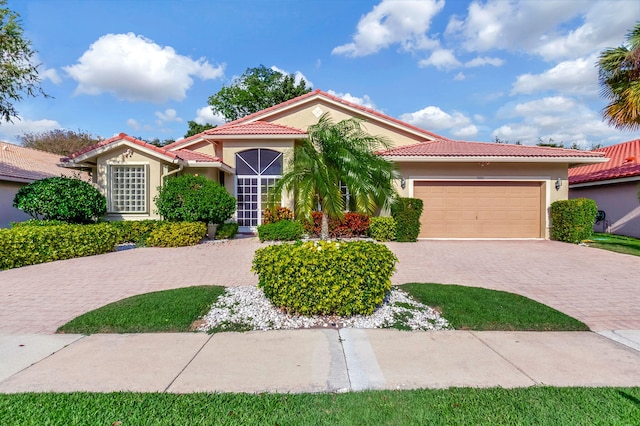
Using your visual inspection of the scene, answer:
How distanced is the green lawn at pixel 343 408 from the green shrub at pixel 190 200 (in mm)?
9444

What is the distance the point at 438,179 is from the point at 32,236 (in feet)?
46.2

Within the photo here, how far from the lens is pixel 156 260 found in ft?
32.0

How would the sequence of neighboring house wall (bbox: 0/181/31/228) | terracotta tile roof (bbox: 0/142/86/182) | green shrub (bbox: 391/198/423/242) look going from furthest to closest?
1. terracotta tile roof (bbox: 0/142/86/182)
2. neighboring house wall (bbox: 0/181/31/228)
3. green shrub (bbox: 391/198/423/242)

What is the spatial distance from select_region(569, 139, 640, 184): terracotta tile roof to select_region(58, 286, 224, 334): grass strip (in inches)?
772

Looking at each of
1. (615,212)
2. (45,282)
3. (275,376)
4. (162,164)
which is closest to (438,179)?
(615,212)

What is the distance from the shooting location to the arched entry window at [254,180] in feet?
49.1

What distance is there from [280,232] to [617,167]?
18.5 meters

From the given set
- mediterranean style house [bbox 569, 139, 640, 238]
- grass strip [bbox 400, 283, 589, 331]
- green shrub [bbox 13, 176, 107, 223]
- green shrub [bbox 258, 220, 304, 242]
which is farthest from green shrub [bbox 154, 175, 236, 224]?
mediterranean style house [bbox 569, 139, 640, 238]

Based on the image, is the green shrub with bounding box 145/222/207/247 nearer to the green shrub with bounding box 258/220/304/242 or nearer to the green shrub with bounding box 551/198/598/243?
the green shrub with bounding box 258/220/304/242

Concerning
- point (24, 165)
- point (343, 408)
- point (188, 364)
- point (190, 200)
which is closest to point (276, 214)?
point (190, 200)

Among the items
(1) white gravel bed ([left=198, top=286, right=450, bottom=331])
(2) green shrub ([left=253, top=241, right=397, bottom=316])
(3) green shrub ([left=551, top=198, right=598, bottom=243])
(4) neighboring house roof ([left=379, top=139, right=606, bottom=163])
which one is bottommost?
(1) white gravel bed ([left=198, top=286, right=450, bottom=331])

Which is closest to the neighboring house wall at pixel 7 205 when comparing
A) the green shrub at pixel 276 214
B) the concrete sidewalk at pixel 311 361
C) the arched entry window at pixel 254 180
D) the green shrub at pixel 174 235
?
the green shrub at pixel 174 235

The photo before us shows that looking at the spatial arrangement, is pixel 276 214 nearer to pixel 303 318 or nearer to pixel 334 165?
pixel 334 165

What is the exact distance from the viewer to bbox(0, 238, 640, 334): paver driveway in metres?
5.58
